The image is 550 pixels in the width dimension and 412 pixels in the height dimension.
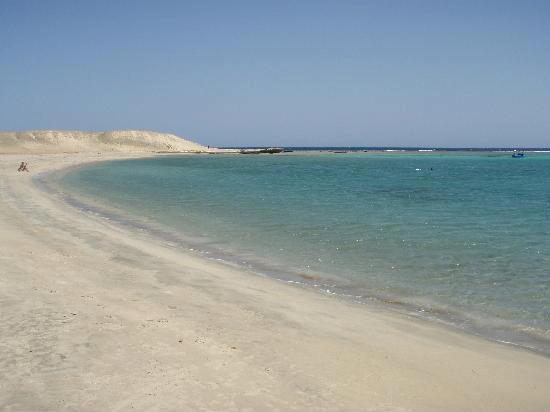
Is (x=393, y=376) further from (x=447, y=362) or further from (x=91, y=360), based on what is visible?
(x=91, y=360)

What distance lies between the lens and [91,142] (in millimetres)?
119688

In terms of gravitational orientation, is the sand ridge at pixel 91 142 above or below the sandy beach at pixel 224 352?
above

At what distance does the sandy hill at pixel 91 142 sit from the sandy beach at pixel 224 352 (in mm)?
92518

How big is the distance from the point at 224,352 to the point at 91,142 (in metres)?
123

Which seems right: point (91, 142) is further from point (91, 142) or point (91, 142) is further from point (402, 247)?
point (402, 247)

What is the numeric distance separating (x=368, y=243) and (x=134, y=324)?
7.92 metres

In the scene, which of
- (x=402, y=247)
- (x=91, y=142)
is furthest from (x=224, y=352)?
(x=91, y=142)

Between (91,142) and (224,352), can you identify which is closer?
(224,352)

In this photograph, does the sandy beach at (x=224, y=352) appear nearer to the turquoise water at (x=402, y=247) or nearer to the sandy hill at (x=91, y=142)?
the turquoise water at (x=402, y=247)

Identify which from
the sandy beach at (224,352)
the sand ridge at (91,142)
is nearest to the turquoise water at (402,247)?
the sandy beach at (224,352)

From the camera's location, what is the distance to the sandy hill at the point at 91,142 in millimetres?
100931

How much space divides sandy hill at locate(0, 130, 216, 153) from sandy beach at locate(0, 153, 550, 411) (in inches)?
3642

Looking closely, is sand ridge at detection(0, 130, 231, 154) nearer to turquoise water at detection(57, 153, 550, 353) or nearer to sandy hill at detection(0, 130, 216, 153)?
sandy hill at detection(0, 130, 216, 153)

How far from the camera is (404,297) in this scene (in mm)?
8523
